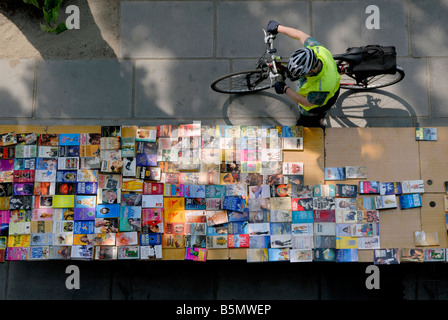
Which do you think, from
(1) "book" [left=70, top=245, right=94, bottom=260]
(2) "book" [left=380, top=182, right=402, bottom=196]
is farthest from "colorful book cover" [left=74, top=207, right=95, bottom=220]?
(2) "book" [left=380, top=182, right=402, bottom=196]

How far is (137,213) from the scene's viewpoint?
4.76m

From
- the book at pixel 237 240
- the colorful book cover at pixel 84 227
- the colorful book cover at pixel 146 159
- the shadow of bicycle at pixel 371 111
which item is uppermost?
A: the shadow of bicycle at pixel 371 111

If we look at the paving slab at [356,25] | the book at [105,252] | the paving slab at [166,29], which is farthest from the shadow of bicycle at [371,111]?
the book at [105,252]

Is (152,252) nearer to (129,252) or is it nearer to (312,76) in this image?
(129,252)

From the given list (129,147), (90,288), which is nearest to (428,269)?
(129,147)

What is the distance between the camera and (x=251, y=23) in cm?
610

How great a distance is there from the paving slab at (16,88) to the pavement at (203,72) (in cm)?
2

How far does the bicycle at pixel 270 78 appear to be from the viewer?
16.7 feet

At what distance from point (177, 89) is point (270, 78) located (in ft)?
4.97

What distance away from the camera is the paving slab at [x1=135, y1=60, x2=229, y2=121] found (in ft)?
19.5

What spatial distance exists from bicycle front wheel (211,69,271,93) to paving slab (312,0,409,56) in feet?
3.91

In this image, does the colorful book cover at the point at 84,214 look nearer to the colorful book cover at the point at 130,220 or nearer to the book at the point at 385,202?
the colorful book cover at the point at 130,220

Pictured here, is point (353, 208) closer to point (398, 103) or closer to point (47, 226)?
point (398, 103)

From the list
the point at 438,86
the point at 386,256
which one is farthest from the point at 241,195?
the point at 438,86
